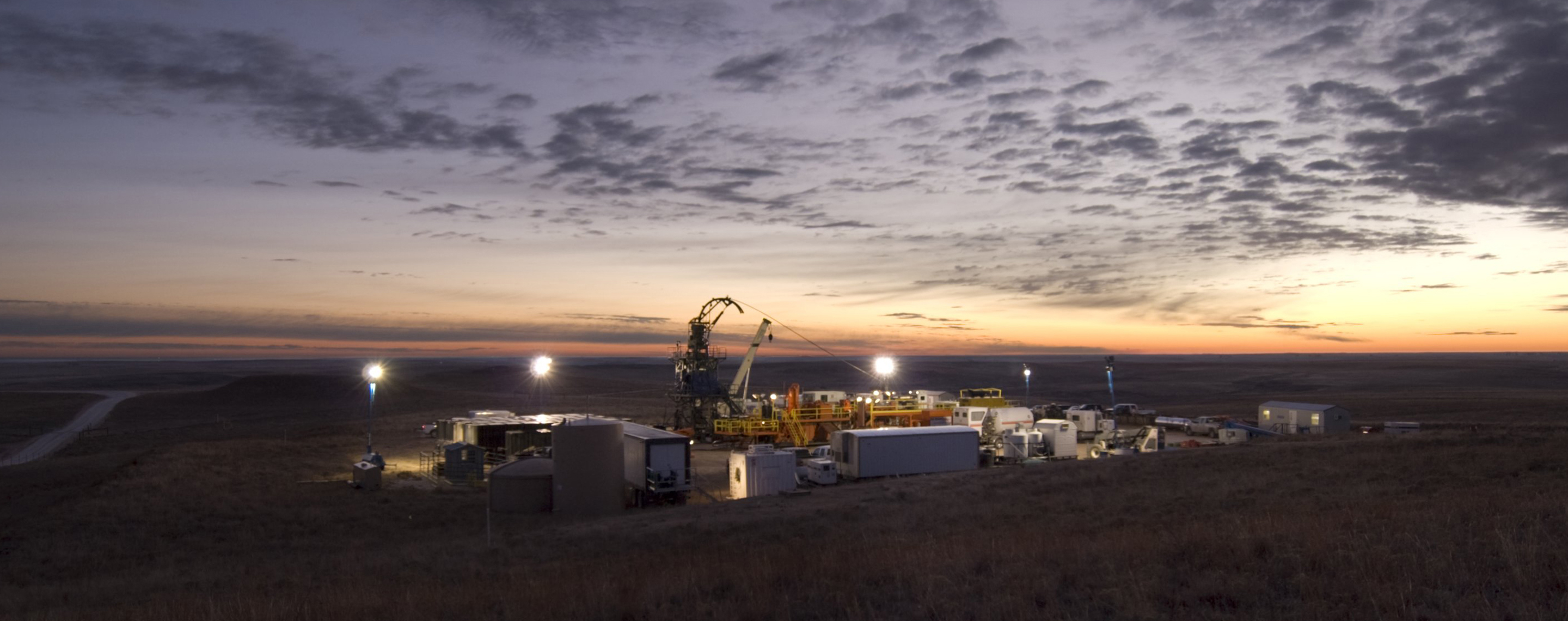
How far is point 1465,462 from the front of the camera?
20.1m

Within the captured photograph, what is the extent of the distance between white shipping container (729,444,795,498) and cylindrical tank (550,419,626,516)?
4.39 meters

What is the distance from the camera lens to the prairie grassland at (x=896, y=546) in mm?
7637

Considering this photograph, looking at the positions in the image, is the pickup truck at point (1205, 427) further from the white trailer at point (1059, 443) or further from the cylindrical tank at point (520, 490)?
the cylindrical tank at point (520, 490)

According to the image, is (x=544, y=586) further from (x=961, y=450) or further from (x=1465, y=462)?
(x=961, y=450)

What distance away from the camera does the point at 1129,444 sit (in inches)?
1407

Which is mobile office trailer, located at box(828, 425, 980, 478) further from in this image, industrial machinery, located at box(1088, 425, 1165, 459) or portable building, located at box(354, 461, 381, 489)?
portable building, located at box(354, 461, 381, 489)

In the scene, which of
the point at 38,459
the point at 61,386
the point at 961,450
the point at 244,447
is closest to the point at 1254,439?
the point at 961,450

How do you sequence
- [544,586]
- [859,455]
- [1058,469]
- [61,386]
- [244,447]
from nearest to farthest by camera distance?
[544,586], [1058,469], [859,455], [244,447], [61,386]

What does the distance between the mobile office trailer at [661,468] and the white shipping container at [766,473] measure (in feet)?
6.06

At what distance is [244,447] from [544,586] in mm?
31957

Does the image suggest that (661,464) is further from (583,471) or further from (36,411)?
(36,411)

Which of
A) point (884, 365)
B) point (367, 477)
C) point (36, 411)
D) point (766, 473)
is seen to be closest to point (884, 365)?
point (884, 365)

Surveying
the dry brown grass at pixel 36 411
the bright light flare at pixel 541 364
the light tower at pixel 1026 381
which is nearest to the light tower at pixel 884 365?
the light tower at pixel 1026 381

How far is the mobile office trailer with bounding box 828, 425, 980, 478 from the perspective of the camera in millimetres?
30922
